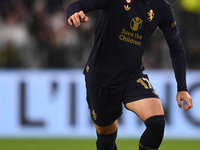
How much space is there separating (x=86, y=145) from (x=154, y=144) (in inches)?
116

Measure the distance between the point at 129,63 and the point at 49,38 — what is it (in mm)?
4048

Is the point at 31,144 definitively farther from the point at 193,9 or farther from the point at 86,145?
the point at 193,9

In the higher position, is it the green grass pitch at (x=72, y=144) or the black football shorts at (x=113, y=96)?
the black football shorts at (x=113, y=96)

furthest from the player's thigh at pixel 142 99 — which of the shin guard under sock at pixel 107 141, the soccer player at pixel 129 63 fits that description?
the shin guard under sock at pixel 107 141

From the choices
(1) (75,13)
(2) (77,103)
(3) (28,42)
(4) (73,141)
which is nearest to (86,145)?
(4) (73,141)

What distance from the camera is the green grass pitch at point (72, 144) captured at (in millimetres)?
6293

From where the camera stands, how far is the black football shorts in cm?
398

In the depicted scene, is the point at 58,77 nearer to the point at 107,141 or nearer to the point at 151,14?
the point at 107,141

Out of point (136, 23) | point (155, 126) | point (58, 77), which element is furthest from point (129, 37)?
point (58, 77)

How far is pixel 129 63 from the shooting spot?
13.3 ft

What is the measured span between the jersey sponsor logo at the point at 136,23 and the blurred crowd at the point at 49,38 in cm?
384

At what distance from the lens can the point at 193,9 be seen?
8094 millimetres

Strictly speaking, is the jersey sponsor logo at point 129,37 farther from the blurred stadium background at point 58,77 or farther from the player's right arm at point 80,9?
the blurred stadium background at point 58,77

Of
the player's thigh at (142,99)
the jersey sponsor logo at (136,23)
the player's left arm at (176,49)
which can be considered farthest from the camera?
the player's left arm at (176,49)
